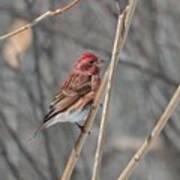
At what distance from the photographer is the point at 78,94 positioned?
6.15 meters

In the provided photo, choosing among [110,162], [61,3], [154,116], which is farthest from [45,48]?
[110,162]

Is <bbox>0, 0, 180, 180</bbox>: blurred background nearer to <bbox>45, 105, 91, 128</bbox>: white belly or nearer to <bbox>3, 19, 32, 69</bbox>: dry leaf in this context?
<bbox>3, 19, 32, 69</bbox>: dry leaf

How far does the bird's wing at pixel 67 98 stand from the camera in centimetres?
606

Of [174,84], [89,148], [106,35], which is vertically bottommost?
[89,148]

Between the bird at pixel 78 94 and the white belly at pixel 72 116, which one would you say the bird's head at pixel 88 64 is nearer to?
the bird at pixel 78 94

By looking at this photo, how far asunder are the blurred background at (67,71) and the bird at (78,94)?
2.14 meters

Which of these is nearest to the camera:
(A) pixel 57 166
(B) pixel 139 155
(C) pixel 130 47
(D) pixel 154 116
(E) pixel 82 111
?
(B) pixel 139 155

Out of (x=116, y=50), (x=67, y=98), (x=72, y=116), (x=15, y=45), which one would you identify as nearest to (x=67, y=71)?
(x=15, y=45)

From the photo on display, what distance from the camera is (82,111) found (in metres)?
5.98

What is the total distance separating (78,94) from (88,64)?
0.23 metres

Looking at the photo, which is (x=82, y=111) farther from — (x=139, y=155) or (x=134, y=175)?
(x=134, y=175)

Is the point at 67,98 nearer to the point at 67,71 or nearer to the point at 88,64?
the point at 88,64

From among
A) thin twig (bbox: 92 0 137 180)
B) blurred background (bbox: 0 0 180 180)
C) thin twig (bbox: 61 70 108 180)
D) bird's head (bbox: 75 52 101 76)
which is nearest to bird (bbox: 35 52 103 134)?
bird's head (bbox: 75 52 101 76)

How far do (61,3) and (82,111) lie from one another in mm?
4574
